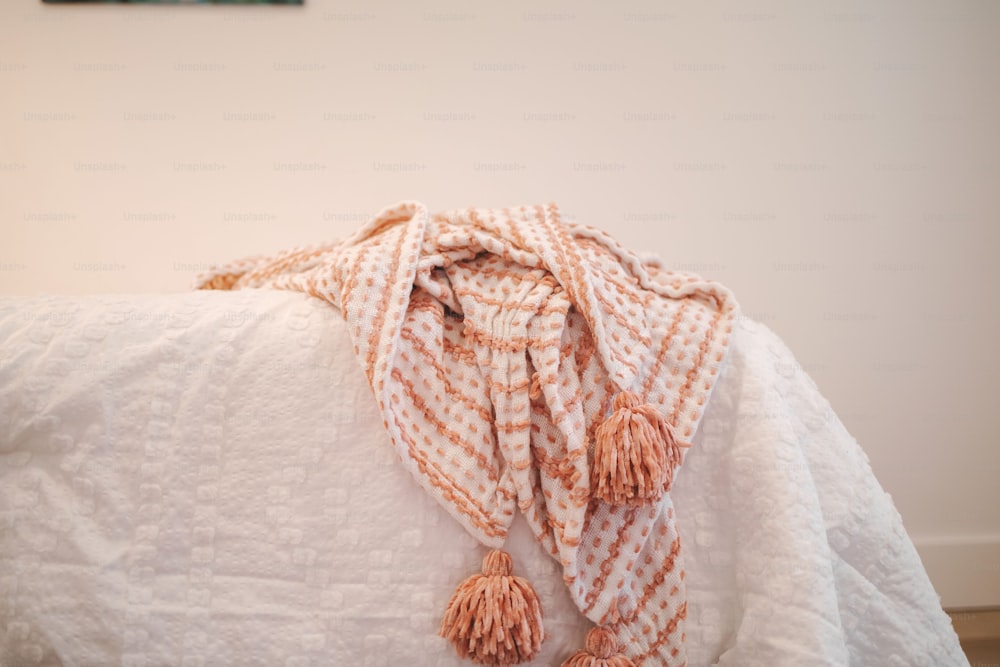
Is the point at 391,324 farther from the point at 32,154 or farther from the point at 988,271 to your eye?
the point at 988,271

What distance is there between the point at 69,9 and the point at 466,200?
118 cm

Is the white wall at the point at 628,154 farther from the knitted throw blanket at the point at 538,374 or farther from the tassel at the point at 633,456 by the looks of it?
the tassel at the point at 633,456

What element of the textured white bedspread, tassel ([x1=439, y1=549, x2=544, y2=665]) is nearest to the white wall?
the textured white bedspread

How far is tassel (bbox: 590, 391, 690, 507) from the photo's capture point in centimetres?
73

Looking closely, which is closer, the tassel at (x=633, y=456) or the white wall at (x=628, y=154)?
the tassel at (x=633, y=456)

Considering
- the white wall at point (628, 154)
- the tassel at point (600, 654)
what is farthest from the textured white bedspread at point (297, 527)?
the white wall at point (628, 154)

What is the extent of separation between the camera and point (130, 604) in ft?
2.46

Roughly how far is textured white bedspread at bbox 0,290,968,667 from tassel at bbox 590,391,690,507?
9cm

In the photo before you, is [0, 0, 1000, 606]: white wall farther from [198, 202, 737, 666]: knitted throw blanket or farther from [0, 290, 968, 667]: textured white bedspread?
[0, 290, 968, 667]: textured white bedspread

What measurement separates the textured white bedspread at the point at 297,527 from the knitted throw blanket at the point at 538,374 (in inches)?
1.5

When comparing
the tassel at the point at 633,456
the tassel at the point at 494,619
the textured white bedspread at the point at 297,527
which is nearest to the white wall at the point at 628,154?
the textured white bedspread at the point at 297,527

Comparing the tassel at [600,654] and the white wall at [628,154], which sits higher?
the white wall at [628,154]

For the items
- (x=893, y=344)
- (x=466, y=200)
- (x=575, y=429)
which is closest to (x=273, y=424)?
(x=575, y=429)

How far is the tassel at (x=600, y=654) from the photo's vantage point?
0.73m
